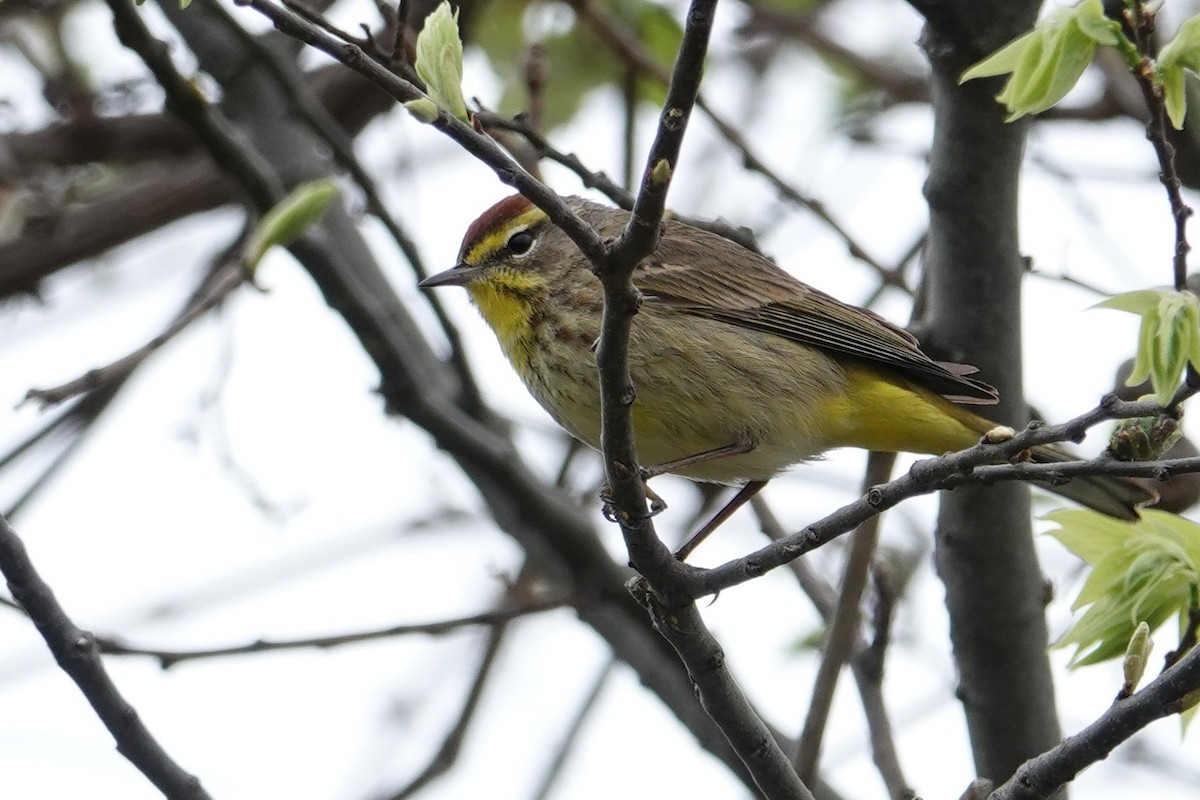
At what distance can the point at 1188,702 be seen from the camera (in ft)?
10.1

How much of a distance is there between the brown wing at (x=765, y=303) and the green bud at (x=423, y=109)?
2.52 meters

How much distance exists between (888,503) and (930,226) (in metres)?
1.71

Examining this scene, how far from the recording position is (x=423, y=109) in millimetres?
2686

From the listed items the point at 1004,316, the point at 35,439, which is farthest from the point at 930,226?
the point at 35,439

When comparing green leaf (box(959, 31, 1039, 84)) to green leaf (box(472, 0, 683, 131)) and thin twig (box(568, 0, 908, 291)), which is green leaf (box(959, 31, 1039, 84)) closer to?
thin twig (box(568, 0, 908, 291))

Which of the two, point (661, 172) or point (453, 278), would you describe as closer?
point (661, 172)

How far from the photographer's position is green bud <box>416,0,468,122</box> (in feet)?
9.33

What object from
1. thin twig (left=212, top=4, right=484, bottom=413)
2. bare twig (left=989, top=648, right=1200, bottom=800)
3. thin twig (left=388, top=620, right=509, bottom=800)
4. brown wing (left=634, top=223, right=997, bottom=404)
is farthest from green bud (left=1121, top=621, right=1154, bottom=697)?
thin twig (left=212, top=4, right=484, bottom=413)

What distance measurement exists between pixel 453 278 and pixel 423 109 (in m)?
2.85

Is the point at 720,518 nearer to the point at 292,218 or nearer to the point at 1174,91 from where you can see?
the point at 292,218

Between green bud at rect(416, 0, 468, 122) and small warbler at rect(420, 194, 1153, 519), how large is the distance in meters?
1.83

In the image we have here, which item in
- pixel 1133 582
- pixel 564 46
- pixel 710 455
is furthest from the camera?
pixel 564 46

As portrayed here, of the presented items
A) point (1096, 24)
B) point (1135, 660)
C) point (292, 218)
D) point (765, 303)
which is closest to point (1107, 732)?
point (1135, 660)

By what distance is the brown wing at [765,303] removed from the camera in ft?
16.9
